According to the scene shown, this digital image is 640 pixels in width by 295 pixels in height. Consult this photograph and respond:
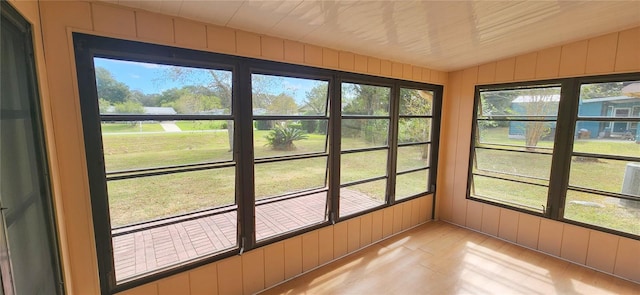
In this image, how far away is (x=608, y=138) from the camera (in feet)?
8.62

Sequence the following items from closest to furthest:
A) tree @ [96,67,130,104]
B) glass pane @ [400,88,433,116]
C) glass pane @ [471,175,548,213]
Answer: tree @ [96,67,130,104]
glass pane @ [471,175,548,213]
glass pane @ [400,88,433,116]

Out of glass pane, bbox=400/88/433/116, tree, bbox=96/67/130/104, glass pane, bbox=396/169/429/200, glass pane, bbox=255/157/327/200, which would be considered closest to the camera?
tree, bbox=96/67/130/104

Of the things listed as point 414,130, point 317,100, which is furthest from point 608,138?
point 317,100

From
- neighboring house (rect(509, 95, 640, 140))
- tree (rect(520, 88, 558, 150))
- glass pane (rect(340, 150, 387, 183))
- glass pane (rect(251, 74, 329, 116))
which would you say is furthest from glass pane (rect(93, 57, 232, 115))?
neighboring house (rect(509, 95, 640, 140))

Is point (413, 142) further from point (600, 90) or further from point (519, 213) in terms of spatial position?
point (600, 90)

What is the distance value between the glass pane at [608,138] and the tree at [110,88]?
398cm

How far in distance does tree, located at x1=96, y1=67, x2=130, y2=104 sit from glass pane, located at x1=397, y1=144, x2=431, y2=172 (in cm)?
276

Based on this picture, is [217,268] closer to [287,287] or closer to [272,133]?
[287,287]

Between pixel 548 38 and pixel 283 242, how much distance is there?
3.07 meters

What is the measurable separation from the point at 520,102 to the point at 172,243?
3.79 m

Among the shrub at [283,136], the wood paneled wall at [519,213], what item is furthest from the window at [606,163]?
the shrub at [283,136]

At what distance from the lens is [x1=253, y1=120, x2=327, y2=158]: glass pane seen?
220 centimetres

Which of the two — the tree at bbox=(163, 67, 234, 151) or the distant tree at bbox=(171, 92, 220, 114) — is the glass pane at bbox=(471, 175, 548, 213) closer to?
the tree at bbox=(163, 67, 234, 151)

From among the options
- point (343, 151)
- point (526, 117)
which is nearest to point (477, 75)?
point (526, 117)
